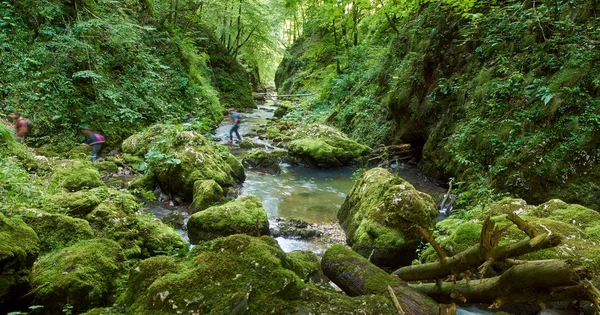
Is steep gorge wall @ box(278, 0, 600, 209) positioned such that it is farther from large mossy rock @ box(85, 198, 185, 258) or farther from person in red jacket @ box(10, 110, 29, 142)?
person in red jacket @ box(10, 110, 29, 142)

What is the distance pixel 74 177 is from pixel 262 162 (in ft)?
22.2

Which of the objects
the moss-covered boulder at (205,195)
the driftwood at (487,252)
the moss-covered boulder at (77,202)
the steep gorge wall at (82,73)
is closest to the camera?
the driftwood at (487,252)

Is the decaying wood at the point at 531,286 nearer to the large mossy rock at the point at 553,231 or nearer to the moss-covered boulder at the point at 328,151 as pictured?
the large mossy rock at the point at 553,231

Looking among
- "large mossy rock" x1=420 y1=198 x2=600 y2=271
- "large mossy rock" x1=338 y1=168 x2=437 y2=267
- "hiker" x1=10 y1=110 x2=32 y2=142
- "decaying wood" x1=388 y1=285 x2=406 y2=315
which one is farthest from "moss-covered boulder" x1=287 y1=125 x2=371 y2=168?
"decaying wood" x1=388 y1=285 x2=406 y2=315

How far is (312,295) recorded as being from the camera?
10.8ft

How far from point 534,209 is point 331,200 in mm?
5634

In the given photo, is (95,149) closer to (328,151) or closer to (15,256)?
(328,151)

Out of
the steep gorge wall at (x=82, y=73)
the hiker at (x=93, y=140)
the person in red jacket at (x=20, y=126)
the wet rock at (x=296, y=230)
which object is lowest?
the wet rock at (x=296, y=230)

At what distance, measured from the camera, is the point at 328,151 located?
1401cm

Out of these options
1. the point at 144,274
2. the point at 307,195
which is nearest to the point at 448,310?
the point at 144,274

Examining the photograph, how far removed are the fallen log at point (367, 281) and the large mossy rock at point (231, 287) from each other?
0.36 m

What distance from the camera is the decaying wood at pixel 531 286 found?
8.40 ft

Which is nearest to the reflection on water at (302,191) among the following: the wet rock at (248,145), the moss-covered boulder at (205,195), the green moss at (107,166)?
the moss-covered boulder at (205,195)

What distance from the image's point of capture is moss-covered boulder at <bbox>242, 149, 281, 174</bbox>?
43.5 ft
